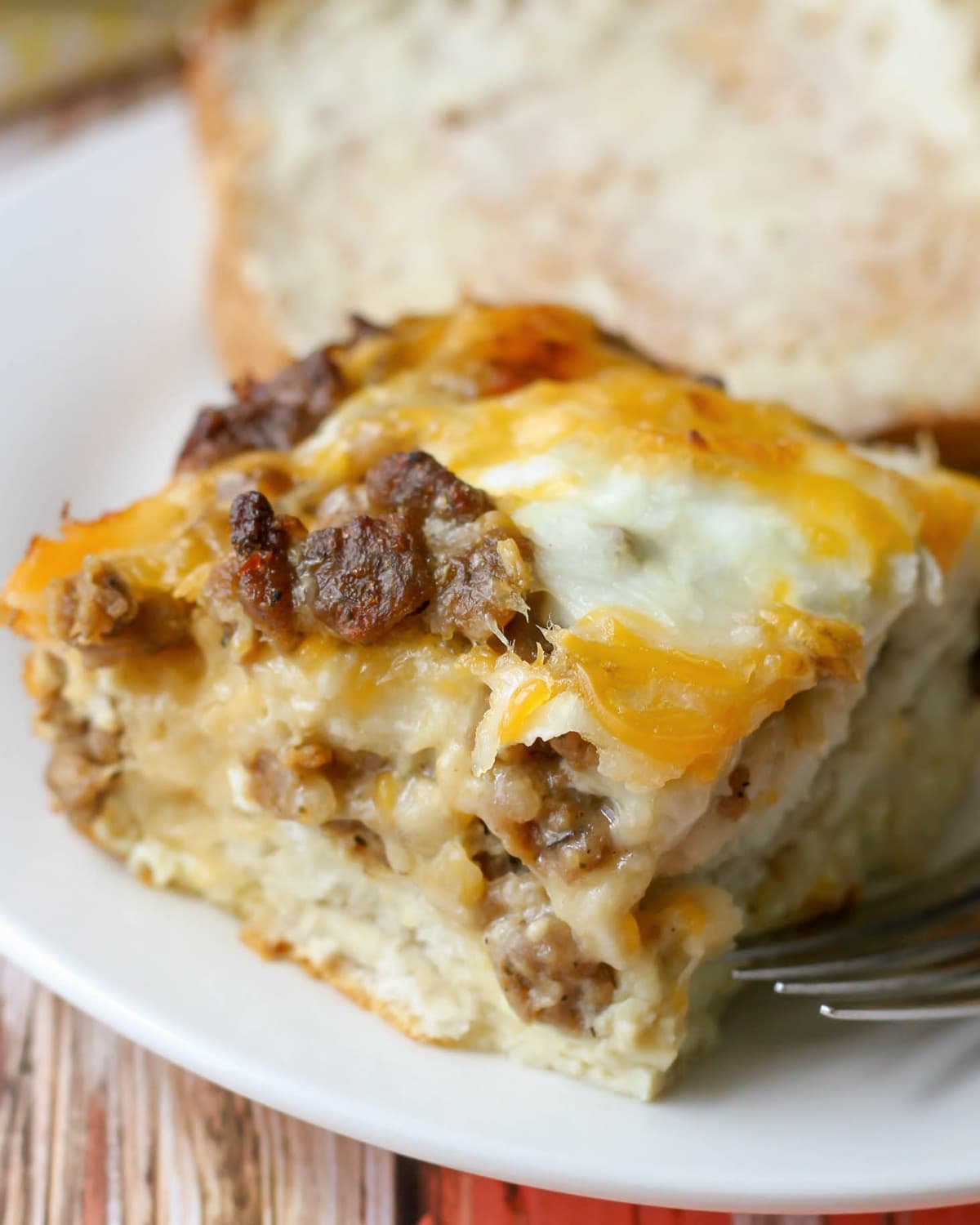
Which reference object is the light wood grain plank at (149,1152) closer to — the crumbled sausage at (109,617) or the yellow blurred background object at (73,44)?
the crumbled sausage at (109,617)

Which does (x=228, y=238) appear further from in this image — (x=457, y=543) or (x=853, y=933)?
(x=853, y=933)

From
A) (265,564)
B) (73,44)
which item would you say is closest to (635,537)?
(265,564)

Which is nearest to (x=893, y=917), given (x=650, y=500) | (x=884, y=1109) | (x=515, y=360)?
(x=884, y=1109)

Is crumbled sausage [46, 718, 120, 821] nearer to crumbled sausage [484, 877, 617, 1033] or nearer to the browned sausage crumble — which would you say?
the browned sausage crumble

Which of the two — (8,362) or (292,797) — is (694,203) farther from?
(292,797)

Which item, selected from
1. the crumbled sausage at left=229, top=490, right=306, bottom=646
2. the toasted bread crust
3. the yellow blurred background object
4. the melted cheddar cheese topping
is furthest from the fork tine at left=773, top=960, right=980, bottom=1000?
the yellow blurred background object

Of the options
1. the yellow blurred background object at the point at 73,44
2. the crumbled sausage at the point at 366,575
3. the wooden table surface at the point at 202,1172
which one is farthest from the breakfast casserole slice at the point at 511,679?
the yellow blurred background object at the point at 73,44
